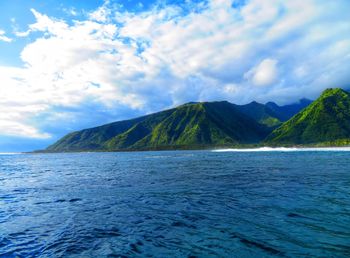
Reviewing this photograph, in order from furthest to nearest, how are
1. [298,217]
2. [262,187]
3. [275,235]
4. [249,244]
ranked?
[262,187], [298,217], [275,235], [249,244]

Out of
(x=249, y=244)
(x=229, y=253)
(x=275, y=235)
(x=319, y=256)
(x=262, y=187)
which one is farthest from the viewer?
(x=262, y=187)

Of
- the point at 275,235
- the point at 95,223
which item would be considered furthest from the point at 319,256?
the point at 95,223

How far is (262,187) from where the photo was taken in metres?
34.8

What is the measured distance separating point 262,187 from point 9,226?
93.2 ft

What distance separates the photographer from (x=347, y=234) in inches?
635

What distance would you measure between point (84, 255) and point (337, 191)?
28.2 meters

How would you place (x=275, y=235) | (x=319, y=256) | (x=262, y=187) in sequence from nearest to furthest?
(x=319, y=256) → (x=275, y=235) → (x=262, y=187)

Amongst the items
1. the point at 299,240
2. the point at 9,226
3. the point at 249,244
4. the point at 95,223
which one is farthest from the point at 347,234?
the point at 9,226

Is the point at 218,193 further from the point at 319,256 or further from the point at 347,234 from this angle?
the point at 319,256

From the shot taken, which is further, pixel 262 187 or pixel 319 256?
pixel 262 187

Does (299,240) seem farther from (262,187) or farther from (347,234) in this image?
(262,187)

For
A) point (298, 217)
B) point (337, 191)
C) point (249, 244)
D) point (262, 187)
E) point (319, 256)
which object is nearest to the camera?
point (319, 256)

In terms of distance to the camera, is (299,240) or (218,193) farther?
(218,193)

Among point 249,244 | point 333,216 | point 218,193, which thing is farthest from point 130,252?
point 218,193
